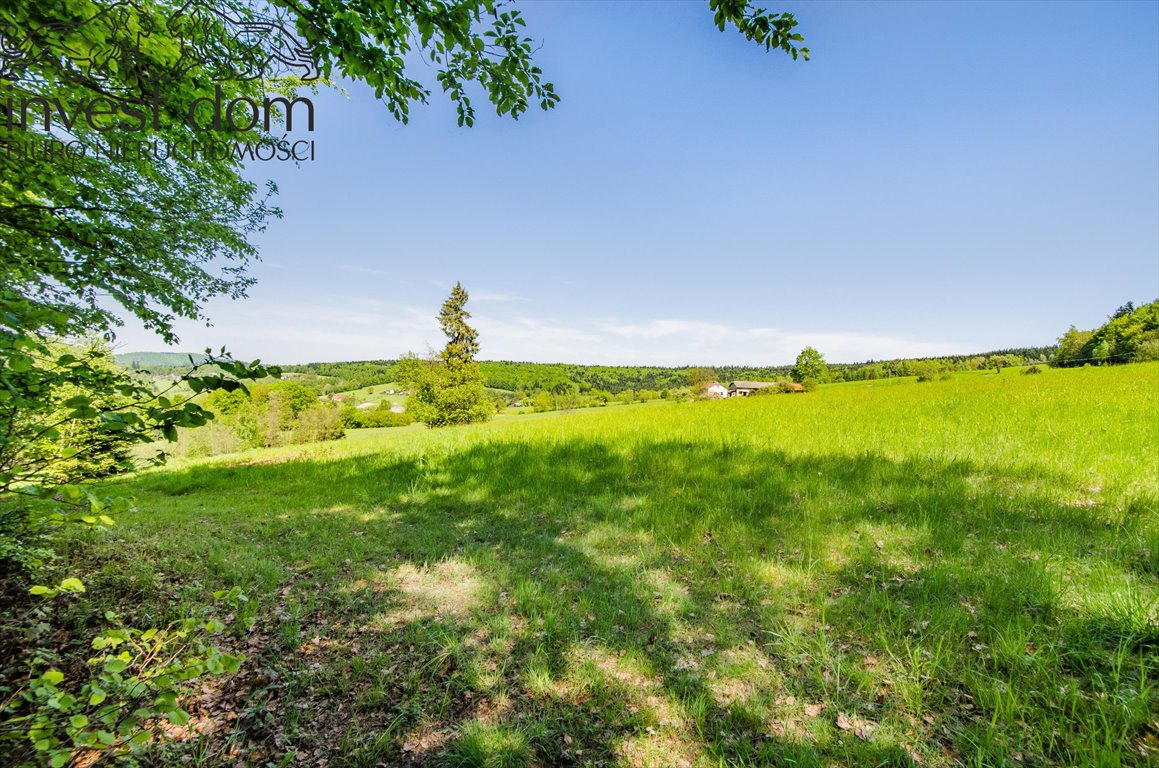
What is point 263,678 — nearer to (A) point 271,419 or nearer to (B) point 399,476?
(B) point 399,476

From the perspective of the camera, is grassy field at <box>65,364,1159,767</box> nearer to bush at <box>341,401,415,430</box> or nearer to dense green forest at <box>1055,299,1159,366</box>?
dense green forest at <box>1055,299,1159,366</box>

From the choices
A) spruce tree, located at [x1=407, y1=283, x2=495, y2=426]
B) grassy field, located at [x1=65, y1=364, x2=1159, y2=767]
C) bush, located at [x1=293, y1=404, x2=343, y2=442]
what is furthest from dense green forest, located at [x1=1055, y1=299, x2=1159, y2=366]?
bush, located at [x1=293, y1=404, x2=343, y2=442]

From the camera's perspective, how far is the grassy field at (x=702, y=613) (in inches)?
95.9

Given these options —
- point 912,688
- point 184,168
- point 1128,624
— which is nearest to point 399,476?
point 184,168

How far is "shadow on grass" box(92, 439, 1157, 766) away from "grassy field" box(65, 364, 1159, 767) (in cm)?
2

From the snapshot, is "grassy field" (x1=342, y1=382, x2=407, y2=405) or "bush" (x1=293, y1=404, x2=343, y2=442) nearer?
"bush" (x1=293, y1=404, x2=343, y2=442)

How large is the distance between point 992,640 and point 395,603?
4.72 m

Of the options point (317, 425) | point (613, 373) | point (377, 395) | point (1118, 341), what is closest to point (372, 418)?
point (377, 395)

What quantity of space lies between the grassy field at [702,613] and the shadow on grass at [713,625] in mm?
19

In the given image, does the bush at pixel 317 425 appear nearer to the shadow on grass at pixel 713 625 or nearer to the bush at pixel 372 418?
the bush at pixel 372 418

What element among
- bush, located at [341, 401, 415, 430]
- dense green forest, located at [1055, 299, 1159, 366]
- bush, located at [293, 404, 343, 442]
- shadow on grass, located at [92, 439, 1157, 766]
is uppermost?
dense green forest, located at [1055, 299, 1159, 366]

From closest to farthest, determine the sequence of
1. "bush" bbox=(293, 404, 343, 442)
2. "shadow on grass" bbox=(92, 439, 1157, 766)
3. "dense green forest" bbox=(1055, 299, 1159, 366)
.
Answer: "shadow on grass" bbox=(92, 439, 1157, 766) < "dense green forest" bbox=(1055, 299, 1159, 366) < "bush" bbox=(293, 404, 343, 442)

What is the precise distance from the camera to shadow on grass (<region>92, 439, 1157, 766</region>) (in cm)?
243

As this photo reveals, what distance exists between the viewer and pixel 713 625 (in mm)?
3443
